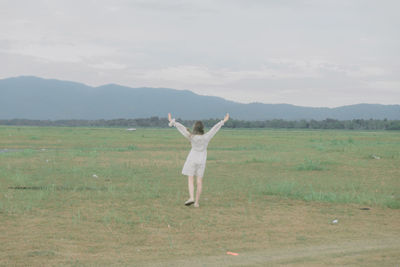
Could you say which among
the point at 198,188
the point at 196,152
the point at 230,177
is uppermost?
the point at 196,152

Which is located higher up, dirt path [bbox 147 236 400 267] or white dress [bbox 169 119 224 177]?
white dress [bbox 169 119 224 177]

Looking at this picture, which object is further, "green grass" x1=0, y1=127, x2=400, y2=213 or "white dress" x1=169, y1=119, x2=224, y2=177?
"green grass" x1=0, y1=127, x2=400, y2=213

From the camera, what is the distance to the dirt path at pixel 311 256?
710 cm

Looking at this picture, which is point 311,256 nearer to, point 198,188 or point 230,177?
point 198,188

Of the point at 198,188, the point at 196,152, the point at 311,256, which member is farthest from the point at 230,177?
the point at 311,256

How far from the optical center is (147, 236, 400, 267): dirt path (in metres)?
7.10

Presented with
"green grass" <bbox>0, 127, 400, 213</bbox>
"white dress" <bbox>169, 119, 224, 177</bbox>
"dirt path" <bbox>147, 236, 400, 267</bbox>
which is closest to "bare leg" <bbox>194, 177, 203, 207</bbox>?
"white dress" <bbox>169, 119, 224, 177</bbox>

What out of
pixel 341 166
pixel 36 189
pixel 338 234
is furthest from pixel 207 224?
pixel 341 166

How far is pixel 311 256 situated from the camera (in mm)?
7508

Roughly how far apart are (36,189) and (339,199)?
8632 mm

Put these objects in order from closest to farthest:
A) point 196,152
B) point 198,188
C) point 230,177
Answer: point 196,152 < point 198,188 < point 230,177

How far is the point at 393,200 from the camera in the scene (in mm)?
12617

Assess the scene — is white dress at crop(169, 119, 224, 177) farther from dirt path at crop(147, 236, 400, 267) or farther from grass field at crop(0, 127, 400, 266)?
dirt path at crop(147, 236, 400, 267)

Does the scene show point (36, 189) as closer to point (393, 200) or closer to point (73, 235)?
point (73, 235)
